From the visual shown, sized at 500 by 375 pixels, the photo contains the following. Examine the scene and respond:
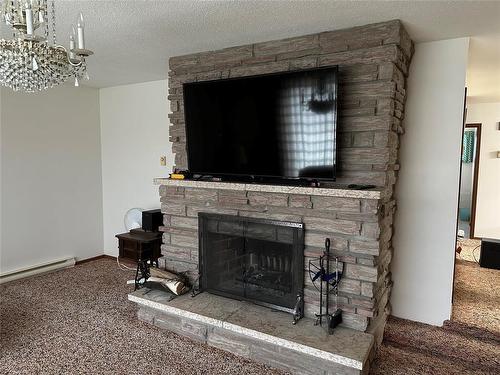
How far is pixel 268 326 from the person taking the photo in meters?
2.34

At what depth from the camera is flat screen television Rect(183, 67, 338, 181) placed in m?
2.29

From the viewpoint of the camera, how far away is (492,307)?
301 cm

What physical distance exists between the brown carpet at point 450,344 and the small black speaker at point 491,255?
0.40m

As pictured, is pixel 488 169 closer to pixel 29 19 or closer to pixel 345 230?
pixel 345 230

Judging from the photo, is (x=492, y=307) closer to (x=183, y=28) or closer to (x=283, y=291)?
(x=283, y=291)

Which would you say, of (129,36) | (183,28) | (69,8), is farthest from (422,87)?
(69,8)

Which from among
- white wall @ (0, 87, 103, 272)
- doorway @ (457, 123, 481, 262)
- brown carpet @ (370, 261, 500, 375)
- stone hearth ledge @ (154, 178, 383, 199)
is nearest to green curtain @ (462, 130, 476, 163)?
doorway @ (457, 123, 481, 262)

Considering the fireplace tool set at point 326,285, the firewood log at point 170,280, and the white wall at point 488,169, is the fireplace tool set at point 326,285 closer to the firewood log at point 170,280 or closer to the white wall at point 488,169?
the firewood log at point 170,280

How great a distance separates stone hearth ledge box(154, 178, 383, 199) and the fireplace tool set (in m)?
0.33

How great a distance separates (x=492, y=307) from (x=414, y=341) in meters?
1.01

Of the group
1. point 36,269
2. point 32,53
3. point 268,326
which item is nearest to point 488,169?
point 268,326

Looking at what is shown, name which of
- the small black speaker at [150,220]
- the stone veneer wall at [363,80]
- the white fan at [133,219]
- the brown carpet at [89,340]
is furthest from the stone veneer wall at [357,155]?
the white fan at [133,219]

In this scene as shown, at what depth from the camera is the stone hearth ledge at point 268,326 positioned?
206 cm

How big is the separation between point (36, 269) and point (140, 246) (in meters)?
1.27
